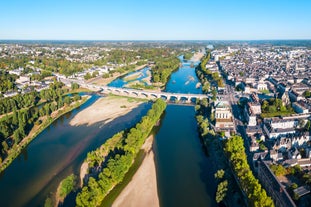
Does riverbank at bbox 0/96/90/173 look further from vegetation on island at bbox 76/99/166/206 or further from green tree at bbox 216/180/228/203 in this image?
green tree at bbox 216/180/228/203

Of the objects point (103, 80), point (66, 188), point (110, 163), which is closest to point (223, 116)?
point (110, 163)

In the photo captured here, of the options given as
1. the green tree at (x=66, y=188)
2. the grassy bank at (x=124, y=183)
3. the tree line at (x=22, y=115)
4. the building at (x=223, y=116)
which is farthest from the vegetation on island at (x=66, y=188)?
the building at (x=223, y=116)

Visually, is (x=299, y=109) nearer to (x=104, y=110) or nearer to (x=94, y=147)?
(x=94, y=147)

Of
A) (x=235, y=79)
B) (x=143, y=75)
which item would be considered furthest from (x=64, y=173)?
(x=143, y=75)

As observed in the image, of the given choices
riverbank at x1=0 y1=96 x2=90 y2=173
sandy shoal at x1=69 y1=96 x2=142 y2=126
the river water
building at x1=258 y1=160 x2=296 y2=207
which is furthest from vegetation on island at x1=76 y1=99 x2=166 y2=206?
building at x1=258 y1=160 x2=296 y2=207

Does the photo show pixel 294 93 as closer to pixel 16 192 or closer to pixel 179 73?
pixel 179 73

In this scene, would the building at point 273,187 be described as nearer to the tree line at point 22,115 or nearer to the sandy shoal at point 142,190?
the sandy shoal at point 142,190
